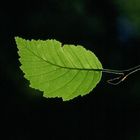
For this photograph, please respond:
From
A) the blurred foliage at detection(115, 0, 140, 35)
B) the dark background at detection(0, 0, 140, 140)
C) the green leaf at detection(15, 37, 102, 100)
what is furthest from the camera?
the blurred foliage at detection(115, 0, 140, 35)

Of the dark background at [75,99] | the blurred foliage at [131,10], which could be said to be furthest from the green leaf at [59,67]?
the blurred foliage at [131,10]

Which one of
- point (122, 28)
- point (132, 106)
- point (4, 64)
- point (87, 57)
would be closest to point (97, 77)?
point (87, 57)

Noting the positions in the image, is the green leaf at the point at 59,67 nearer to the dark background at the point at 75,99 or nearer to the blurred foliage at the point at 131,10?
the dark background at the point at 75,99

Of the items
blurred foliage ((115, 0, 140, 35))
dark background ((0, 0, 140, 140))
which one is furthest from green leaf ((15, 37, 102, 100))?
blurred foliage ((115, 0, 140, 35))

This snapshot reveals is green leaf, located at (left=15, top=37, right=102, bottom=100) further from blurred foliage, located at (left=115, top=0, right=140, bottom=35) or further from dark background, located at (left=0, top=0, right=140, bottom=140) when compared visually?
blurred foliage, located at (left=115, top=0, right=140, bottom=35)

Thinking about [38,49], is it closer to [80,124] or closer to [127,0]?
[80,124]

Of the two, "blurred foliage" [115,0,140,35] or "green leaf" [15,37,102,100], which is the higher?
"blurred foliage" [115,0,140,35]

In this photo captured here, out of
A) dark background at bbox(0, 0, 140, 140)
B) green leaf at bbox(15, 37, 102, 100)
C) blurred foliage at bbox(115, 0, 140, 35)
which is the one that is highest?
blurred foliage at bbox(115, 0, 140, 35)
